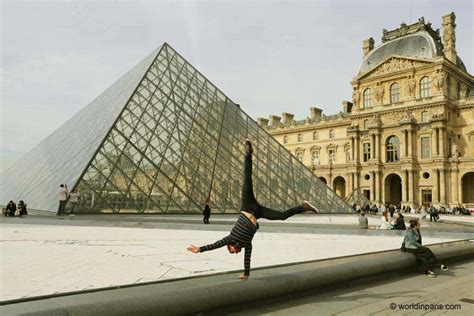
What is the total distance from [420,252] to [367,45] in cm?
5176

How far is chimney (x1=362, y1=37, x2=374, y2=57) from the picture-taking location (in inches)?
2085

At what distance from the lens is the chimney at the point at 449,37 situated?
4556 centimetres

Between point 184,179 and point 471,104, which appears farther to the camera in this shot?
point 471,104

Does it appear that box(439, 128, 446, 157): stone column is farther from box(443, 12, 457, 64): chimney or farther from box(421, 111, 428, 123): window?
box(443, 12, 457, 64): chimney

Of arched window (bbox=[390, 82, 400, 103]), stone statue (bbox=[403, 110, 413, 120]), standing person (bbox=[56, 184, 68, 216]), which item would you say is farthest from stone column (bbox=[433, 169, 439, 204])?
standing person (bbox=[56, 184, 68, 216])

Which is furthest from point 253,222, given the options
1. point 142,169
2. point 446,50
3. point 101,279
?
point 446,50

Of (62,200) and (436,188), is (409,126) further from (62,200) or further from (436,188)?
(62,200)

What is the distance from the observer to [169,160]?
55.9 feet

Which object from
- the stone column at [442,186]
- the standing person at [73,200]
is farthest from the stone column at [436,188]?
the standing person at [73,200]

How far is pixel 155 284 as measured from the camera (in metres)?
4.16

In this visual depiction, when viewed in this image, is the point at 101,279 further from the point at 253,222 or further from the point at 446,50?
the point at 446,50

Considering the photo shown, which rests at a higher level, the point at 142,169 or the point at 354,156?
the point at 354,156

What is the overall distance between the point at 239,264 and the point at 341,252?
250cm

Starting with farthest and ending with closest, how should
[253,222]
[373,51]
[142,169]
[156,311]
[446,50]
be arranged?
[373,51]
[446,50]
[142,169]
[253,222]
[156,311]
